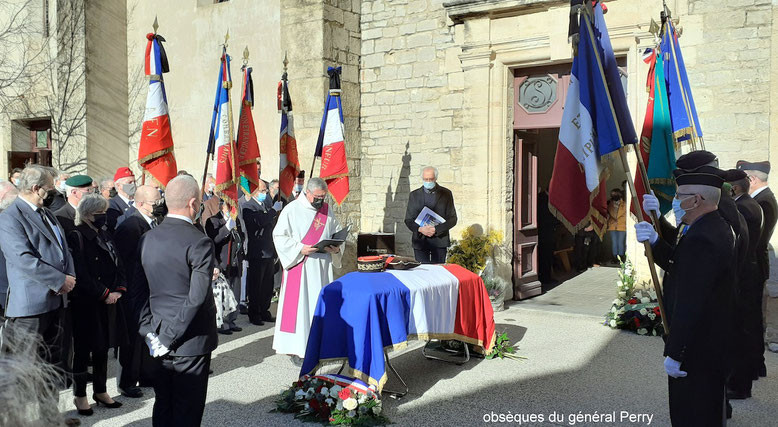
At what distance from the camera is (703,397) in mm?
3553

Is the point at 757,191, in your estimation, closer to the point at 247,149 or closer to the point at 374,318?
the point at 374,318

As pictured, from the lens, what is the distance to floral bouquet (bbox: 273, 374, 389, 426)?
4707 millimetres

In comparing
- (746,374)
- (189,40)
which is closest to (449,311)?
(746,374)

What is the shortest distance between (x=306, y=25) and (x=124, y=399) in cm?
698

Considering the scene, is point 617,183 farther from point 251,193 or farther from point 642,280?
point 251,193

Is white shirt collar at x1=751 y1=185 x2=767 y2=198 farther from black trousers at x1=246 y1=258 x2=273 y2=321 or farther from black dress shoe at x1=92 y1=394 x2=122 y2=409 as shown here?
black dress shoe at x1=92 y1=394 x2=122 y2=409

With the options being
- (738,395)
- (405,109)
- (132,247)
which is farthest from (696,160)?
(405,109)

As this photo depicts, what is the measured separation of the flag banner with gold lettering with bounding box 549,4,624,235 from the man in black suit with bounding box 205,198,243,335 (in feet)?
14.1

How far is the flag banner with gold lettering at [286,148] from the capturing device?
923cm

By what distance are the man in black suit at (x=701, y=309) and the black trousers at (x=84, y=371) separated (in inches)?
164

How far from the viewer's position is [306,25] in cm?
1041

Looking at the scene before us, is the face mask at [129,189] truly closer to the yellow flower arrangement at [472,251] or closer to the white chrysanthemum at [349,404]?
the white chrysanthemum at [349,404]

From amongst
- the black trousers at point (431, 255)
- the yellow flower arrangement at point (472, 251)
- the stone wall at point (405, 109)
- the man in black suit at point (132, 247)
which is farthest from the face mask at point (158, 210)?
the stone wall at point (405, 109)

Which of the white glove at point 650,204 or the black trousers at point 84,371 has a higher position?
the white glove at point 650,204
